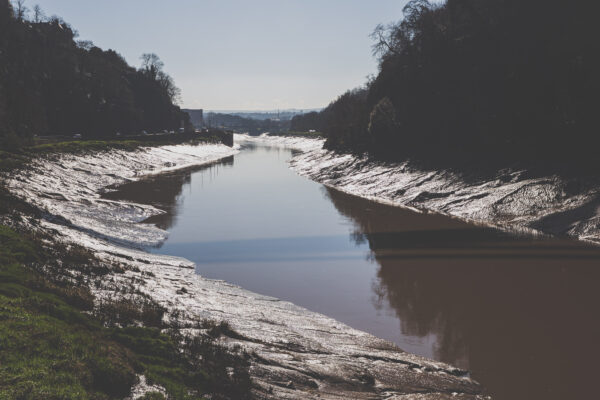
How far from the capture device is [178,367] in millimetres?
9891

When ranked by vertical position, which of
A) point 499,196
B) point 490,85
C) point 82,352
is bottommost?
point 82,352

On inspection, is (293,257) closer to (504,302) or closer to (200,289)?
(200,289)

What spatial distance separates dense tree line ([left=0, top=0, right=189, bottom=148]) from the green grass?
53583mm

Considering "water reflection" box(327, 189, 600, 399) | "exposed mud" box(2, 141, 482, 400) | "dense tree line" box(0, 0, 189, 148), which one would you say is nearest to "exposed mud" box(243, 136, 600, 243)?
"water reflection" box(327, 189, 600, 399)

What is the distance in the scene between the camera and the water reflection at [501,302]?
497 inches

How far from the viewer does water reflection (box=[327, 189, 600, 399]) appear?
12633mm

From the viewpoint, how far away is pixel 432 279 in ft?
70.1

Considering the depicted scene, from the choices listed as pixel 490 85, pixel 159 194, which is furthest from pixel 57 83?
pixel 490 85

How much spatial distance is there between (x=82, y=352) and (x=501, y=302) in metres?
15.0

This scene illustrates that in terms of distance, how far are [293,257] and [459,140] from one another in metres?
34.1

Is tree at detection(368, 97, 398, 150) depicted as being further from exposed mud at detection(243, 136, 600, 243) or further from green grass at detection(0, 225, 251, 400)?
green grass at detection(0, 225, 251, 400)

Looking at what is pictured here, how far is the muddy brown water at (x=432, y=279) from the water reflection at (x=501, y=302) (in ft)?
0.15

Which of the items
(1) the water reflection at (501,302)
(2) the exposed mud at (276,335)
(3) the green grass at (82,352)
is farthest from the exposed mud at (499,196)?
(3) the green grass at (82,352)

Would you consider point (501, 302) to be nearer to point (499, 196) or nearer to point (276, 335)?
point (276, 335)
